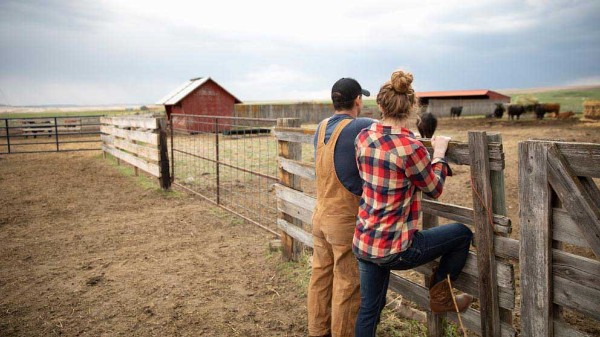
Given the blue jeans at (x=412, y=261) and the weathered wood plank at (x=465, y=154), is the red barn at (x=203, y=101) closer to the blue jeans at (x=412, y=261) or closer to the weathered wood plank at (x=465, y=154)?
the weathered wood plank at (x=465, y=154)

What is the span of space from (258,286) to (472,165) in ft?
9.56

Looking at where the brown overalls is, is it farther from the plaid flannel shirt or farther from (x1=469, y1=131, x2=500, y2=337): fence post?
(x1=469, y1=131, x2=500, y2=337): fence post

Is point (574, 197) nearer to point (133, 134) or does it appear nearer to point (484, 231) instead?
point (484, 231)

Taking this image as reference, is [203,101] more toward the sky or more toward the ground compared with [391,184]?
more toward the sky

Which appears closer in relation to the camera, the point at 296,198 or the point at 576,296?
the point at 576,296

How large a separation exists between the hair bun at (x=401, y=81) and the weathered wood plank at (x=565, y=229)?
110cm

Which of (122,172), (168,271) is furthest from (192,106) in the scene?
(168,271)

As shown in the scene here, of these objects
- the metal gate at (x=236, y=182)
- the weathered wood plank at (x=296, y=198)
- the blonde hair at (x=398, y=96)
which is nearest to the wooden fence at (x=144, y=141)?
the metal gate at (x=236, y=182)

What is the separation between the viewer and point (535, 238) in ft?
8.23

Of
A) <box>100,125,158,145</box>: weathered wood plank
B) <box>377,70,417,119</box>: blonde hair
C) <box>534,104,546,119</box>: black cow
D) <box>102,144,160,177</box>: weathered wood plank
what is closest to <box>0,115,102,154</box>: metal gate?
<box>100,125,158,145</box>: weathered wood plank

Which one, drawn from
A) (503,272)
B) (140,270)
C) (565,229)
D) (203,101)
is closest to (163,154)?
(140,270)

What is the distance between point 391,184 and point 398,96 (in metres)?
0.53

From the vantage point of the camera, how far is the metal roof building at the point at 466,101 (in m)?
47.2

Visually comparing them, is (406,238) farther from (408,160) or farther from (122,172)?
(122,172)
